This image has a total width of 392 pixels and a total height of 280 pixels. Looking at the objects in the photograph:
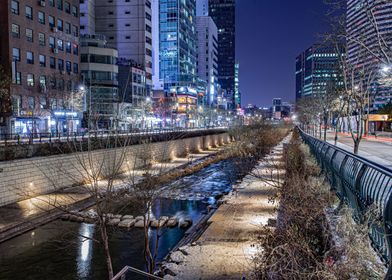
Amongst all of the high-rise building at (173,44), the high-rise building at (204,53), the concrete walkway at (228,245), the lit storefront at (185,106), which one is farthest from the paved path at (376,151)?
the high-rise building at (204,53)

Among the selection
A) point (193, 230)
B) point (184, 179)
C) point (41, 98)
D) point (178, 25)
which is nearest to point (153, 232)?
point (193, 230)

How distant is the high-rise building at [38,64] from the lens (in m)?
53.9

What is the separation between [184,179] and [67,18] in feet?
161

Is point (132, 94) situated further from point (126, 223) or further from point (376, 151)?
point (126, 223)

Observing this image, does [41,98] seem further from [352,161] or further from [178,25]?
[178,25]

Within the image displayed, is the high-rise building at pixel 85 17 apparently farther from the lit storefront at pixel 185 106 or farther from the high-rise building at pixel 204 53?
the high-rise building at pixel 204 53

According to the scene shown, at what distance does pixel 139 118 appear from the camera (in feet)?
296

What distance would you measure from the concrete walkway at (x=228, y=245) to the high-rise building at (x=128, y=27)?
90.1 meters

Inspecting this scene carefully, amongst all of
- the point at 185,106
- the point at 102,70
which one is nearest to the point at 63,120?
the point at 102,70

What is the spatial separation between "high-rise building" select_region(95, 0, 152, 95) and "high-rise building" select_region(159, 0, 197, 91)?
139ft

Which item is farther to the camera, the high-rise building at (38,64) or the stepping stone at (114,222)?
the high-rise building at (38,64)

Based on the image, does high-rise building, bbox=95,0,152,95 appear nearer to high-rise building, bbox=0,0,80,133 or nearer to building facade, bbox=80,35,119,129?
building facade, bbox=80,35,119,129

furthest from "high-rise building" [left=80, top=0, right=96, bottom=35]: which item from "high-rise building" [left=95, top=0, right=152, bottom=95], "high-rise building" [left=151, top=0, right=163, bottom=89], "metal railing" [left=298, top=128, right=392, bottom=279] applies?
"metal railing" [left=298, top=128, right=392, bottom=279]

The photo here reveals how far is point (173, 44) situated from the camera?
490 ft
